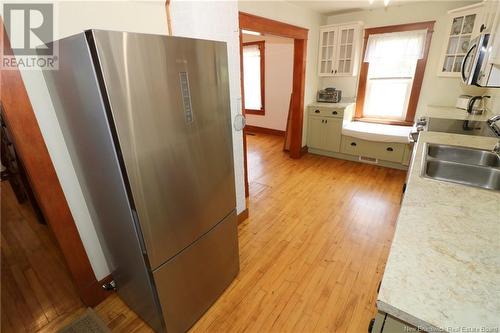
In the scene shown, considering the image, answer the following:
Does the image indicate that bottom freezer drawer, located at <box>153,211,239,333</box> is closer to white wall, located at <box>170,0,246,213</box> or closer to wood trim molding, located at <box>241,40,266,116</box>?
white wall, located at <box>170,0,246,213</box>

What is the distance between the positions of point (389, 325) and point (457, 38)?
11.7ft

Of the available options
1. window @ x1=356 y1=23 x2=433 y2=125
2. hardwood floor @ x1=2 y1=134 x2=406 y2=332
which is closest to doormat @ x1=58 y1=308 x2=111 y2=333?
hardwood floor @ x1=2 y1=134 x2=406 y2=332

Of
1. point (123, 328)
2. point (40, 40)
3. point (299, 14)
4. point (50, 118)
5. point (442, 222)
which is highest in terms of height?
point (299, 14)

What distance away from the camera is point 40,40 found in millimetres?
1183

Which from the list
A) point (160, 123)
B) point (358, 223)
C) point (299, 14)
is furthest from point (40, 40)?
point (299, 14)

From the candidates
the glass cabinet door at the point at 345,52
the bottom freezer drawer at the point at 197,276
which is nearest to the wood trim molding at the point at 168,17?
the bottom freezer drawer at the point at 197,276

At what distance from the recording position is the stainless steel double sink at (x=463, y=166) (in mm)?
1369

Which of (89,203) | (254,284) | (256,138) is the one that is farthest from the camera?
(256,138)

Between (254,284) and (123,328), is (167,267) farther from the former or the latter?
(254,284)

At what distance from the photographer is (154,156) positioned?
101 centimetres

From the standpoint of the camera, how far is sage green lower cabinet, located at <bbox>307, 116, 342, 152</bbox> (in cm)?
387

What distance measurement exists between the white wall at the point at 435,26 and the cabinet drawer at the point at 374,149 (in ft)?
2.43

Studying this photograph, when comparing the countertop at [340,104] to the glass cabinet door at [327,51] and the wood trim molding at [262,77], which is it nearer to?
the glass cabinet door at [327,51]

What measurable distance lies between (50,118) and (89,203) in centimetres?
54
